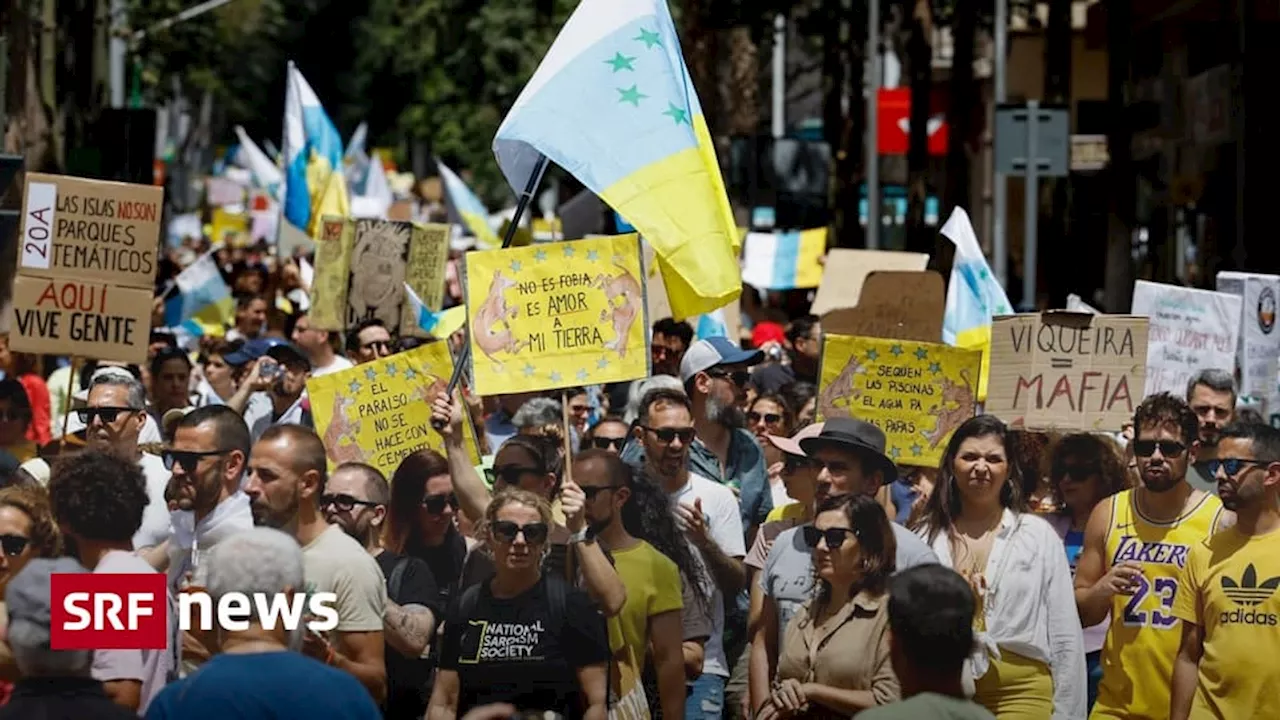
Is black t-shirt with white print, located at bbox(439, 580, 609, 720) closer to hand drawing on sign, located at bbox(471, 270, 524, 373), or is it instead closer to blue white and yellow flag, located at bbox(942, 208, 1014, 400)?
hand drawing on sign, located at bbox(471, 270, 524, 373)

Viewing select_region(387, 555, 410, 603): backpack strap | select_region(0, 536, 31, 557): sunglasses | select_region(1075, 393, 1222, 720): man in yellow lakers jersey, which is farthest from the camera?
select_region(1075, 393, 1222, 720): man in yellow lakers jersey

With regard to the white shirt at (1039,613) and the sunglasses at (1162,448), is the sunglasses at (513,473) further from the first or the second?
the sunglasses at (1162,448)

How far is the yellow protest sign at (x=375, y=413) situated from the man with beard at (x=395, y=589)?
1665 millimetres

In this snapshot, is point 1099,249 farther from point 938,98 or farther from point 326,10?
point 326,10

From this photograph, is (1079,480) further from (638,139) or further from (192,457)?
(192,457)

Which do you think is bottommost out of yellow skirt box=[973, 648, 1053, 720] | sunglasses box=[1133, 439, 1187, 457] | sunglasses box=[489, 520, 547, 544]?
yellow skirt box=[973, 648, 1053, 720]

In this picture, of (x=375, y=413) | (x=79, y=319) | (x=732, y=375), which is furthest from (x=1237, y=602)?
(x=79, y=319)

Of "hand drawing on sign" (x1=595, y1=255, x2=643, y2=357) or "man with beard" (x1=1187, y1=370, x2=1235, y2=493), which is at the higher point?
"hand drawing on sign" (x1=595, y1=255, x2=643, y2=357)

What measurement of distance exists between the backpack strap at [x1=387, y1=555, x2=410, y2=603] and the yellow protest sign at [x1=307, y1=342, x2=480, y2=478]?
1.83m

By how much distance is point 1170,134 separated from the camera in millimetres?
32281

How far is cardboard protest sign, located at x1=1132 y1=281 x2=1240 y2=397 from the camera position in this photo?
12328mm

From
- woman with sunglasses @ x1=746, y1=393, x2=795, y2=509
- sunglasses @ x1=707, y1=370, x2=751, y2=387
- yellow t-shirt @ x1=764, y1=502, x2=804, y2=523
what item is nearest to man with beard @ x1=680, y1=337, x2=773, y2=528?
sunglasses @ x1=707, y1=370, x2=751, y2=387

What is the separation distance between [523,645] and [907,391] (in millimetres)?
3428

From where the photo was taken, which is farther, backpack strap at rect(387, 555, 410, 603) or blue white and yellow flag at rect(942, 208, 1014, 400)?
blue white and yellow flag at rect(942, 208, 1014, 400)
